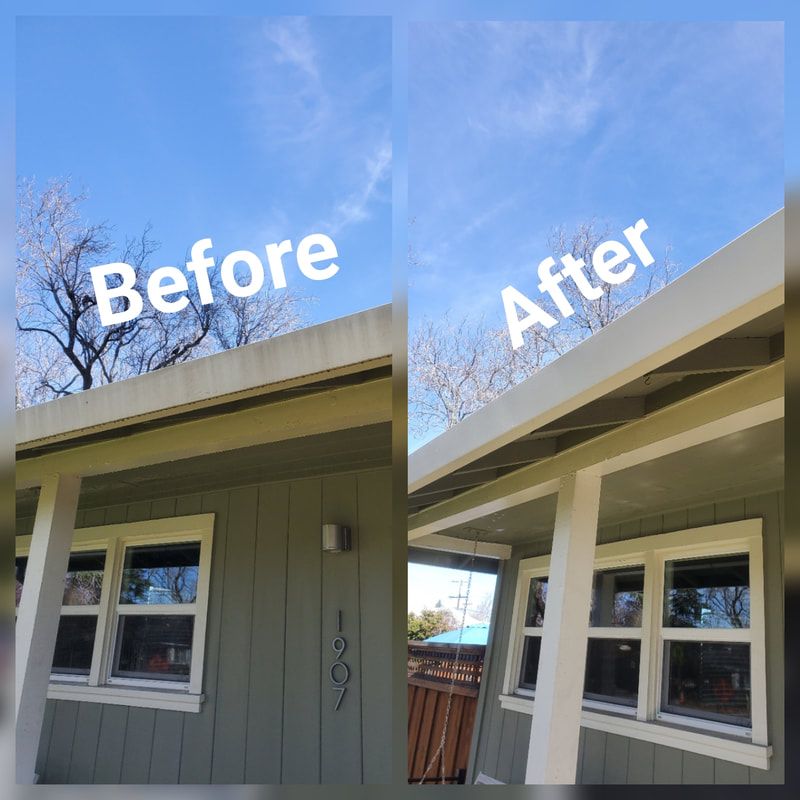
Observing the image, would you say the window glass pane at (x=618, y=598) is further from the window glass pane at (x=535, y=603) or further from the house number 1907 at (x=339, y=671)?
the house number 1907 at (x=339, y=671)

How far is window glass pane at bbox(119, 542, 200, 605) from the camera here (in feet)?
12.4

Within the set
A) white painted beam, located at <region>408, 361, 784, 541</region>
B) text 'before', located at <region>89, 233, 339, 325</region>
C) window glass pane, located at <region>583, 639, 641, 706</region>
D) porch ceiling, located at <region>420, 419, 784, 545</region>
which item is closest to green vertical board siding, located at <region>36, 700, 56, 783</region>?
porch ceiling, located at <region>420, 419, 784, 545</region>

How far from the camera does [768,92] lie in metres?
11.5

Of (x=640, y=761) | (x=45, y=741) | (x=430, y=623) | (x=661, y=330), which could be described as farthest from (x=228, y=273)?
(x=661, y=330)

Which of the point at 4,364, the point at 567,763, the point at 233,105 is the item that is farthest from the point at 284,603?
the point at 233,105

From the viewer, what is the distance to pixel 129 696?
3.74 m

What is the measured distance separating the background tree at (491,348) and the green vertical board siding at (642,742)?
3.87 meters

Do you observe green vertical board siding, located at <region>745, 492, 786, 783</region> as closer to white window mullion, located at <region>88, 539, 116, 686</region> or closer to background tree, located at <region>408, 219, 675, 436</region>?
white window mullion, located at <region>88, 539, 116, 686</region>

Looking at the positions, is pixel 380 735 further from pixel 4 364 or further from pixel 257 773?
pixel 4 364

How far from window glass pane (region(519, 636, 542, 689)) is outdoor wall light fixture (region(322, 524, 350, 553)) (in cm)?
201

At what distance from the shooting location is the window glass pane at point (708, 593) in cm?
329

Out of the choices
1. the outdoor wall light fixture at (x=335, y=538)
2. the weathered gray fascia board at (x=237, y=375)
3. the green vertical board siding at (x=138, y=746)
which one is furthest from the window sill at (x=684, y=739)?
the weathered gray fascia board at (x=237, y=375)

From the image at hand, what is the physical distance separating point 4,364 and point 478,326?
876 cm

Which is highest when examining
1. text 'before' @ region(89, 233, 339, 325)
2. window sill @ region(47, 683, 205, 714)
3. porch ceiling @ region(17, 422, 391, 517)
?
text 'before' @ region(89, 233, 339, 325)
